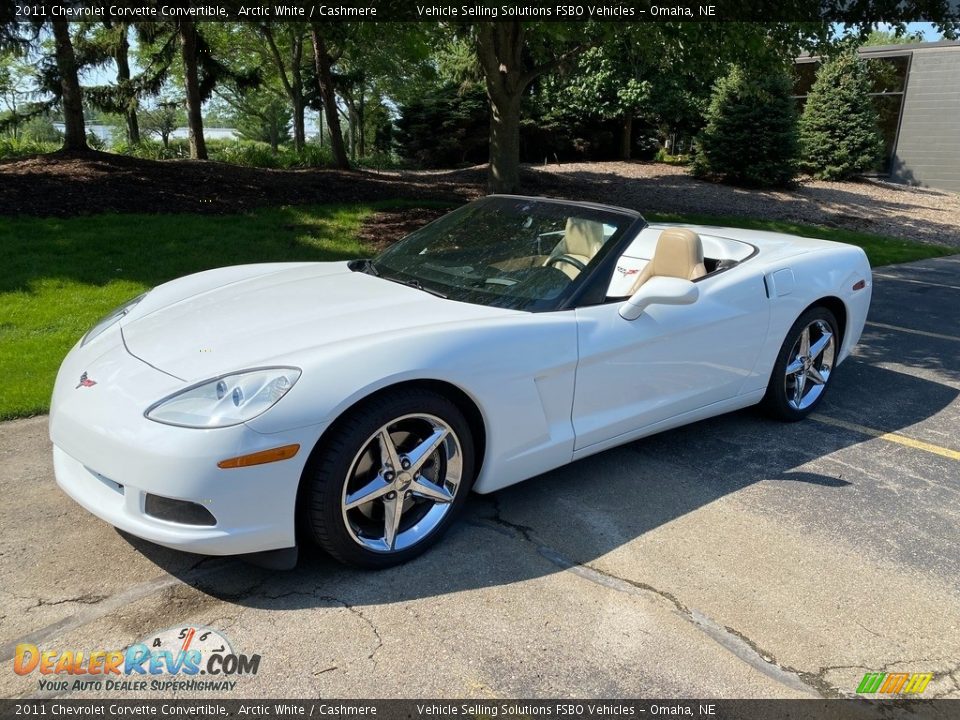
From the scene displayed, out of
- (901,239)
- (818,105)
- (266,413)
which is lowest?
(901,239)

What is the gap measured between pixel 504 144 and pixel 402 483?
9.56 m

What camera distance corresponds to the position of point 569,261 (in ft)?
12.4

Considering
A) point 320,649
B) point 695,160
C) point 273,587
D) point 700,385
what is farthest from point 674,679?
point 695,160

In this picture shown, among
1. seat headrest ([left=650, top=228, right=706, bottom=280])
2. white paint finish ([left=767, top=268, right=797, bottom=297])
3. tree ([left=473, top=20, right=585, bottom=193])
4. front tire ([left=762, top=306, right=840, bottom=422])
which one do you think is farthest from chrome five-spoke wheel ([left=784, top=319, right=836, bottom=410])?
tree ([left=473, top=20, right=585, bottom=193])

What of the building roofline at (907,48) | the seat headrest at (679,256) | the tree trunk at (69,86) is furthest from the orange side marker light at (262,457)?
the building roofline at (907,48)

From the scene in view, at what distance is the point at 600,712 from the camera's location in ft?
7.68

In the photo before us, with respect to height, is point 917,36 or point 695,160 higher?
point 917,36

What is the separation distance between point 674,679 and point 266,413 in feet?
5.13

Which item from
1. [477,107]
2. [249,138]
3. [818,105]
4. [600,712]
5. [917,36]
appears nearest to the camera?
[600,712]

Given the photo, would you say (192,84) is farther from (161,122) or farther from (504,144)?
(161,122)

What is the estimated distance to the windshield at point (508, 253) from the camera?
11.7 ft

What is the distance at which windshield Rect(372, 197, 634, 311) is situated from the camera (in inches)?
141

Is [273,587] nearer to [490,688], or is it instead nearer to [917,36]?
[490,688]

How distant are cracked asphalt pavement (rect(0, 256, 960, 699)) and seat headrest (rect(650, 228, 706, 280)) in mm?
980
